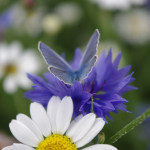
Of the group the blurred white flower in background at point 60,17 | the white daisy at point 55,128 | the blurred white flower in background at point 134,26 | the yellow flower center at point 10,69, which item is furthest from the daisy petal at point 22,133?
the blurred white flower in background at point 134,26

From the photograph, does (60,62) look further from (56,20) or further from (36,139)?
(56,20)

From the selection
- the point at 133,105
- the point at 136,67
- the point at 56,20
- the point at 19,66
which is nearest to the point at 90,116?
the point at 133,105

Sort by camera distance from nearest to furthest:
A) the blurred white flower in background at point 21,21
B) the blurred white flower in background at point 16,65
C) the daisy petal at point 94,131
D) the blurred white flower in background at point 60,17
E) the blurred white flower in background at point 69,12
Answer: the daisy petal at point 94,131 → the blurred white flower in background at point 16,65 → the blurred white flower in background at point 60,17 → the blurred white flower in background at point 21,21 → the blurred white flower in background at point 69,12

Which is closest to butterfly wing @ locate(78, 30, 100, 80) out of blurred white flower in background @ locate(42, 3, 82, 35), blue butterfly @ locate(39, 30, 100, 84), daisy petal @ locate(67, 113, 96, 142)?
blue butterfly @ locate(39, 30, 100, 84)

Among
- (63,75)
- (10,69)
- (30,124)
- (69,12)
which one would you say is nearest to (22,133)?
(30,124)

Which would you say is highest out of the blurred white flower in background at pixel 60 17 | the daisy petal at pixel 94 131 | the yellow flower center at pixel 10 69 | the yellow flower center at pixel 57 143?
the blurred white flower in background at pixel 60 17

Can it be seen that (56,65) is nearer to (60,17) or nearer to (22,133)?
(22,133)

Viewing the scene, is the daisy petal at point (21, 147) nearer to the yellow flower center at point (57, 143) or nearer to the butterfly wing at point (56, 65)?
the yellow flower center at point (57, 143)
